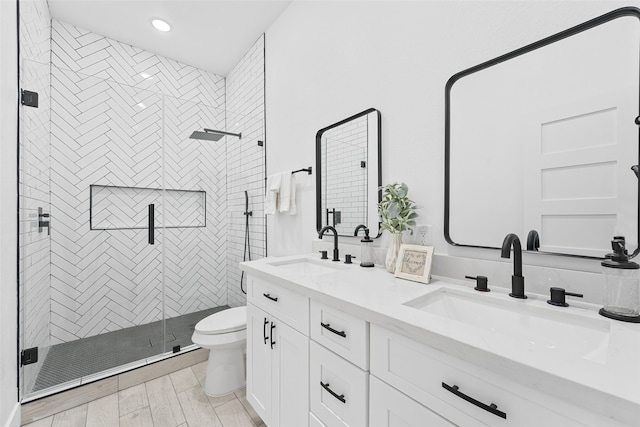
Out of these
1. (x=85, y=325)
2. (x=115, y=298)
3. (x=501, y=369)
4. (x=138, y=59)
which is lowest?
(x=85, y=325)

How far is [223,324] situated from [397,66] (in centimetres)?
192

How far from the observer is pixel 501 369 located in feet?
1.93

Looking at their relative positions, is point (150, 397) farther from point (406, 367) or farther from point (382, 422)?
point (406, 367)

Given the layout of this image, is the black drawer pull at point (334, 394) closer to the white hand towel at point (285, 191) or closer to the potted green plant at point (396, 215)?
the potted green plant at point (396, 215)

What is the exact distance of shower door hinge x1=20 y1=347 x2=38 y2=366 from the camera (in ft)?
5.56

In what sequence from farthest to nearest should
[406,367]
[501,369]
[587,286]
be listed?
[587,286]
[406,367]
[501,369]

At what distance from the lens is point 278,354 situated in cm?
135

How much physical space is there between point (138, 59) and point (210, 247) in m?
2.08

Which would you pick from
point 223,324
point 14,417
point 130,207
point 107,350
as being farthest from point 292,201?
point 14,417

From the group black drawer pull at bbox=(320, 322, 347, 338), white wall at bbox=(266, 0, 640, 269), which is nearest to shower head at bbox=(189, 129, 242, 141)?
white wall at bbox=(266, 0, 640, 269)

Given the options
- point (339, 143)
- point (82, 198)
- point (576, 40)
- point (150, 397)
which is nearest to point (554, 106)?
point (576, 40)

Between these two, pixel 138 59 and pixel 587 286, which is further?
pixel 138 59

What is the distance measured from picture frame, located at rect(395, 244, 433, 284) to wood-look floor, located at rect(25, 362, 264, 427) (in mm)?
1228

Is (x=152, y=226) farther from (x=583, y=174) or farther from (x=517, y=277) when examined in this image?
(x=583, y=174)
